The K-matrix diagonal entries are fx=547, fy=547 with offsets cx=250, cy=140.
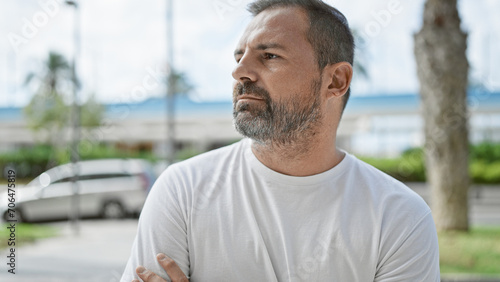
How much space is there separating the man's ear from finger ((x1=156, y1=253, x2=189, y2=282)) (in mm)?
683

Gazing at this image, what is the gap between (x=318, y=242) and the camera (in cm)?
154

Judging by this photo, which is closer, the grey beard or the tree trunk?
the grey beard

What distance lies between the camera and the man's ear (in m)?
1.66

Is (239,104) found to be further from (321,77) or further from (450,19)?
(450,19)

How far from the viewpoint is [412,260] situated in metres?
1.50

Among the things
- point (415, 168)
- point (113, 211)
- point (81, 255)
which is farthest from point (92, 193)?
point (415, 168)

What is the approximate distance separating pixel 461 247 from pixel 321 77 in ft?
13.4

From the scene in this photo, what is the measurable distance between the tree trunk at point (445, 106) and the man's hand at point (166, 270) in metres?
4.62

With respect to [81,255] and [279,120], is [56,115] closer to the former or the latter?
[81,255]

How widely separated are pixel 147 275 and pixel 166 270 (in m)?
0.05

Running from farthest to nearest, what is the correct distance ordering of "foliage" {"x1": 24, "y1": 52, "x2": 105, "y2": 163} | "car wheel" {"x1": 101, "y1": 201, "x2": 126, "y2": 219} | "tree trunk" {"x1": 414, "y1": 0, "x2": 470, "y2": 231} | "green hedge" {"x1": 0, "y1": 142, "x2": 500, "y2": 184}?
"foliage" {"x1": 24, "y1": 52, "x2": 105, "y2": 163}
"green hedge" {"x1": 0, "y1": 142, "x2": 500, "y2": 184}
"car wheel" {"x1": 101, "y1": 201, "x2": 126, "y2": 219}
"tree trunk" {"x1": 414, "y1": 0, "x2": 470, "y2": 231}

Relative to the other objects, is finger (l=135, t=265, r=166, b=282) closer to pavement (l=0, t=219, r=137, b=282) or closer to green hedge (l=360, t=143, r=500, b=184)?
pavement (l=0, t=219, r=137, b=282)

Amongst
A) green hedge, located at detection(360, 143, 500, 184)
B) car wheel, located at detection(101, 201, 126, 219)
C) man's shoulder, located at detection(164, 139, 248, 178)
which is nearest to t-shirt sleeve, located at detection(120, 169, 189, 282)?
man's shoulder, located at detection(164, 139, 248, 178)

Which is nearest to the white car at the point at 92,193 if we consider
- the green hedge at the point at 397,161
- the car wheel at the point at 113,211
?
the car wheel at the point at 113,211
